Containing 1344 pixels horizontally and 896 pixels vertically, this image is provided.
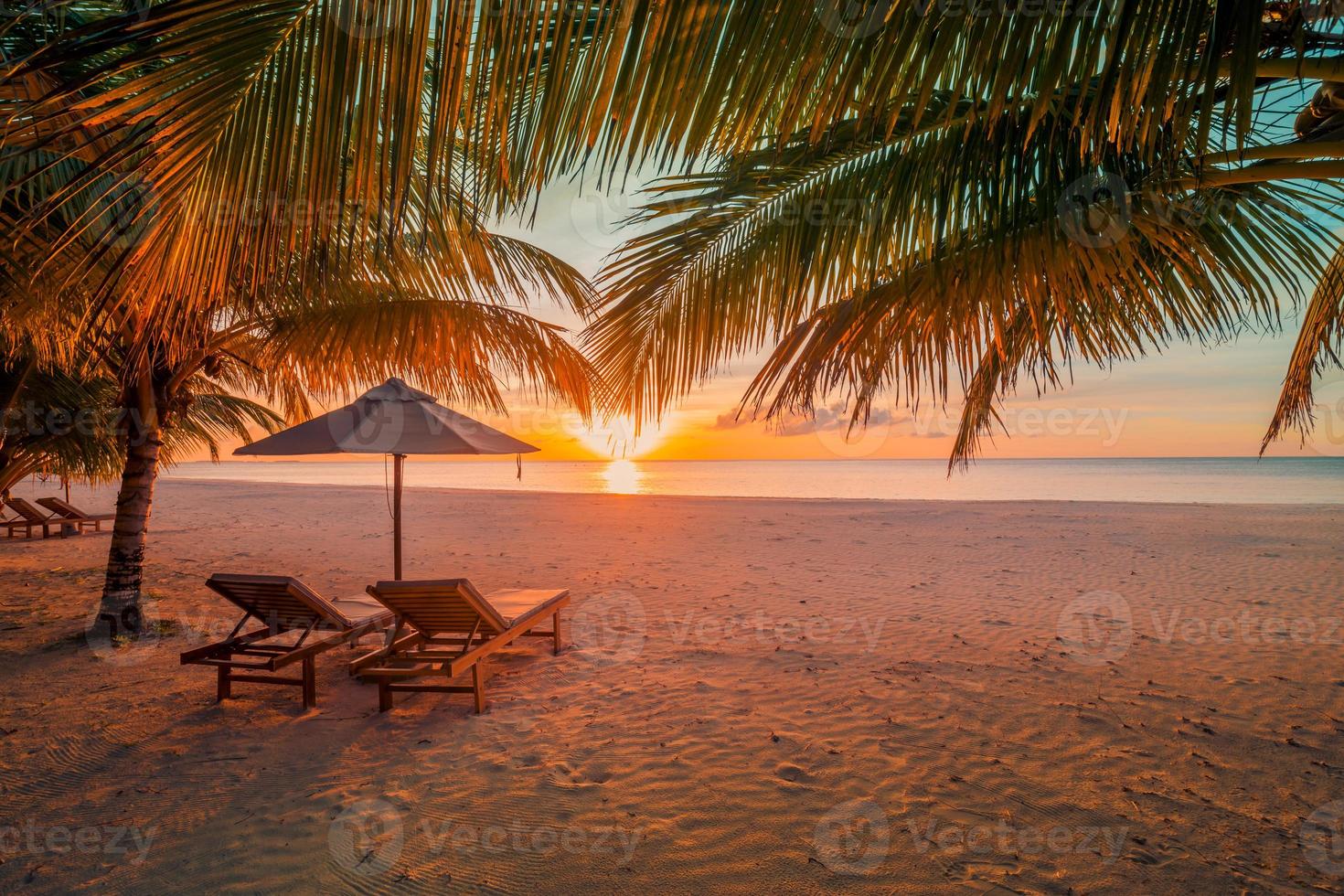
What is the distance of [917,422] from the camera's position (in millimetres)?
3412

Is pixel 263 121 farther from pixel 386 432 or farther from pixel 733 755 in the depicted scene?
pixel 386 432

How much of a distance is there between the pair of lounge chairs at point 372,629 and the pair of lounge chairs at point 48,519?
35.0 feet

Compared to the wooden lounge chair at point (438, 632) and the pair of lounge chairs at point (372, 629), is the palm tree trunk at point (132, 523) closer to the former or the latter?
the pair of lounge chairs at point (372, 629)

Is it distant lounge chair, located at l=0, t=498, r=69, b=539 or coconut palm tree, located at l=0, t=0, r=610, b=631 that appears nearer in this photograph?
coconut palm tree, located at l=0, t=0, r=610, b=631

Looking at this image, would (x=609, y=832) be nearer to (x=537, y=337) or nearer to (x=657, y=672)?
(x=657, y=672)

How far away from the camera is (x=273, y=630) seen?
4602 mm

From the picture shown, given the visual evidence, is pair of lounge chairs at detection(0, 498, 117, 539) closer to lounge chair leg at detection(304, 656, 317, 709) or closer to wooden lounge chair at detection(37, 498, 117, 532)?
wooden lounge chair at detection(37, 498, 117, 532)

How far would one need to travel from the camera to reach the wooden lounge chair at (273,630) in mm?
4098

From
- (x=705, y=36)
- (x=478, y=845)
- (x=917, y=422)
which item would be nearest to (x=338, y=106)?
(x=705, y=36)

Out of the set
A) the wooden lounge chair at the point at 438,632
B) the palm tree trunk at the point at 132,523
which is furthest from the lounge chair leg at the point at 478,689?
the palm tree trunk at the point at 132,523

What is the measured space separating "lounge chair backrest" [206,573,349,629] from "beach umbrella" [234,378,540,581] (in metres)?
1.20

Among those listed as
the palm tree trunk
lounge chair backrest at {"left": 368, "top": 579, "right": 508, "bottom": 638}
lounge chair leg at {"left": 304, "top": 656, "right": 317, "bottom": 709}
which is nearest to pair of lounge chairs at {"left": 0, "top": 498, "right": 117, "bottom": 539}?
the palm tree trunk

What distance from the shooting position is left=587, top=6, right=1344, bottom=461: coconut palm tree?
117 centimetres

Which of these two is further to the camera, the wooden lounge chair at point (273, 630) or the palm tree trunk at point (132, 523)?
the palm tree trunk at point (132, 523)
